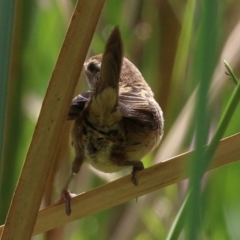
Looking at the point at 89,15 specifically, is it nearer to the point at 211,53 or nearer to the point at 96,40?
the point at 211,53

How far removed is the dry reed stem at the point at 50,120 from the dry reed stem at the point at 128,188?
192 millimetres

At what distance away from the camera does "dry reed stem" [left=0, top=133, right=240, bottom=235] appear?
32.5 inches

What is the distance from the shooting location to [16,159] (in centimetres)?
116

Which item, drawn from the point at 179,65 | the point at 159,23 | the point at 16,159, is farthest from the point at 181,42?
the point at 16,159

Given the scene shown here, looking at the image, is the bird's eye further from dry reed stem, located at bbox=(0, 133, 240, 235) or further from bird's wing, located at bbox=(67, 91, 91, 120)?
dry reed stem, located at bbox=(0, 133, 240, 235)

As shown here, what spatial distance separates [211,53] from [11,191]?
0.75 meters

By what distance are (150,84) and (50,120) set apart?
27.5 inches

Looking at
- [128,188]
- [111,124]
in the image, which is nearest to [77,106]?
[111,124]

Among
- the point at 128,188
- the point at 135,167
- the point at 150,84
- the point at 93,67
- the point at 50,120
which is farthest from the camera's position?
the point at 150,84

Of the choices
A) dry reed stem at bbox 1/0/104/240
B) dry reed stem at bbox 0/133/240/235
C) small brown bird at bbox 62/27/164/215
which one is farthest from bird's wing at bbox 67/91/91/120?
dry reed stem at bbox 1/0/104/240

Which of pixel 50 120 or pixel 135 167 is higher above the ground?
pixel 50 120

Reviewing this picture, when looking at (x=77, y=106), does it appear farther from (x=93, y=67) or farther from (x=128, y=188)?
(x=128, y=188)

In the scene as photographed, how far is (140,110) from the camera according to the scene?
1.11 m

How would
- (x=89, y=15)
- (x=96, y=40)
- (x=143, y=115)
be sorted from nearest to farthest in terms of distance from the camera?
(x=89, y=15)
(x=143, y=115)
(x=96, y=40)
